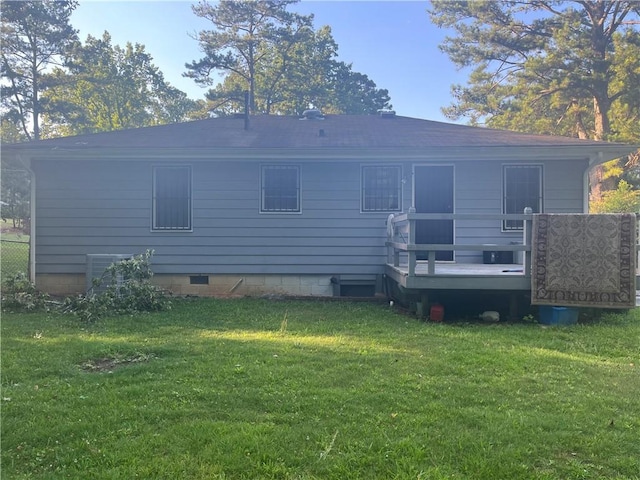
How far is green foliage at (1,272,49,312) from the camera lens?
23.9 ft

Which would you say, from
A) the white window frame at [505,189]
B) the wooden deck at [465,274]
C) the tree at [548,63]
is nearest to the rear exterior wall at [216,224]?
the white window frame at [505,189]

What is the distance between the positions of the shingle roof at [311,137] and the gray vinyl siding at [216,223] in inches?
16.2

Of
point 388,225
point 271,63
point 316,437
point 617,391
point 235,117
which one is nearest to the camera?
point 316,437

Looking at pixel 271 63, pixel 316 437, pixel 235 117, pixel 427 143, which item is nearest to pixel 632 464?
pixel 316 437

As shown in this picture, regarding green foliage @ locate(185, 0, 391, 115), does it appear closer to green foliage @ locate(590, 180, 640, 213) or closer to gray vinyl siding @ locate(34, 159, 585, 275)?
green foliage @ locate(590, 180, 640, 213)

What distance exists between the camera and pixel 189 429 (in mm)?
2906

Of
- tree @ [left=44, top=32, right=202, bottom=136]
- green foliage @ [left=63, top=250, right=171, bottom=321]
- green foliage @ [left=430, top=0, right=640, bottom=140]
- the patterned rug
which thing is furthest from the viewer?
tree @ [left=44, top=32, right=202, bottom=136]

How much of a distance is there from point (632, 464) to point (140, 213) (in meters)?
8.38

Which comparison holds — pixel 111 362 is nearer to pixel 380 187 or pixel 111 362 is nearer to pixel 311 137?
pixel 380 187

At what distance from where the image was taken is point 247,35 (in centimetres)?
2559

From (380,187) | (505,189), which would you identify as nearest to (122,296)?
(380,187)

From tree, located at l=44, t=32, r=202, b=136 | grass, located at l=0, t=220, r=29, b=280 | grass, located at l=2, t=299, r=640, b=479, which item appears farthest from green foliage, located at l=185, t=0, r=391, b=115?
grass, located at l=2, t=299, r=640, b=479

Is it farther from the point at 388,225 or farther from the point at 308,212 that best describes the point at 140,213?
the point at 388,225

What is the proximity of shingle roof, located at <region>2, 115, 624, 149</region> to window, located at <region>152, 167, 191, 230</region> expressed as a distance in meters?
0.57
